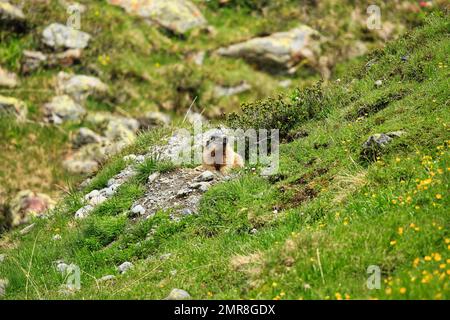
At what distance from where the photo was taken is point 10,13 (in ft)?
64.4

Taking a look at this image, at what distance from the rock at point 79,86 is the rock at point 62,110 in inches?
10.7

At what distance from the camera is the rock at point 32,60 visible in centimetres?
1892

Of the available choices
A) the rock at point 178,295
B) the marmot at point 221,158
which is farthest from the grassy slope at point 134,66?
the rock at point 178,295

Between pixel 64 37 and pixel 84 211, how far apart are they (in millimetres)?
10462

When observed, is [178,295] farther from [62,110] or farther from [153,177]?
[62,110]

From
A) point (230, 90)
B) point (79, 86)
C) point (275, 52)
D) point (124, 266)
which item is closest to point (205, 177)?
point (124, 266)

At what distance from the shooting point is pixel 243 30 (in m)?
21.7

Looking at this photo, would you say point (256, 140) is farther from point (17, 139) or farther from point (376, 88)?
point (17, 139)

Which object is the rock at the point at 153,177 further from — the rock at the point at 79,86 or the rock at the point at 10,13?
the rock at the point at 10,13

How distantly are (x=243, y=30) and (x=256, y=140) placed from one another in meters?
10.6
